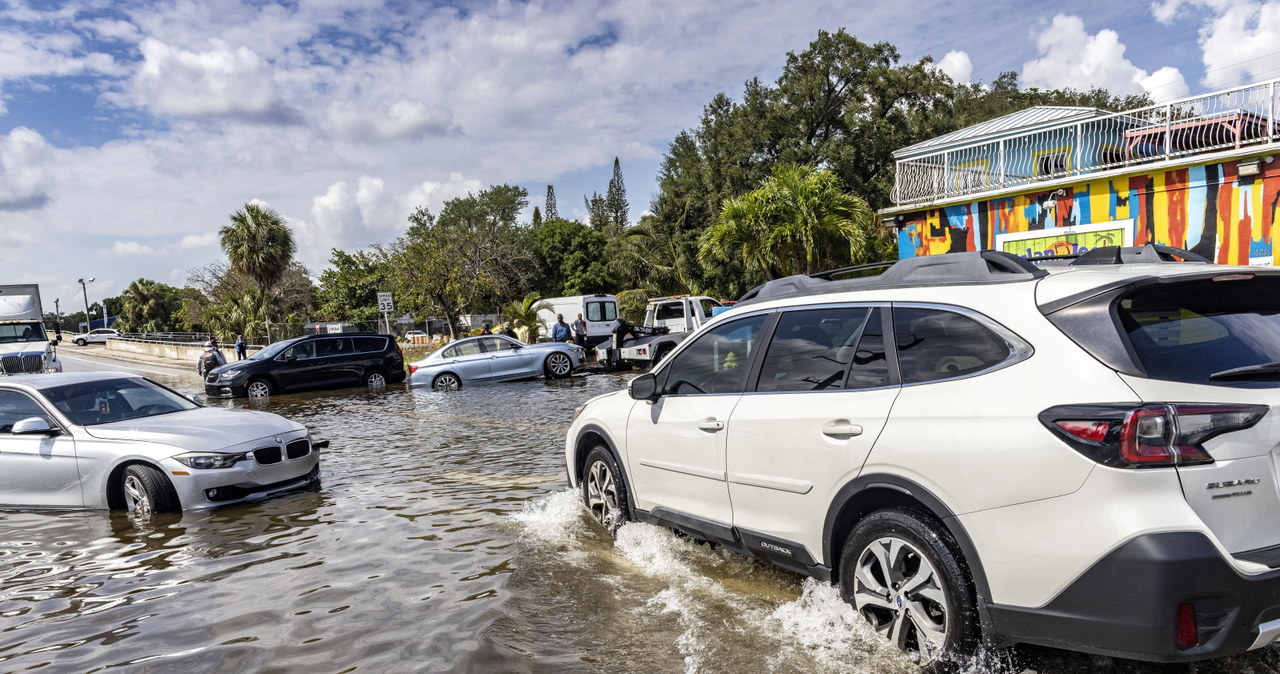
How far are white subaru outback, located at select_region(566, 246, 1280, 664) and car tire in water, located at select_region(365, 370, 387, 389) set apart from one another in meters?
18.6

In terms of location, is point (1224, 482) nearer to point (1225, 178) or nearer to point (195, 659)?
point (195, 659)

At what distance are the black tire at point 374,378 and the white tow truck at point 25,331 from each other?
850 cm

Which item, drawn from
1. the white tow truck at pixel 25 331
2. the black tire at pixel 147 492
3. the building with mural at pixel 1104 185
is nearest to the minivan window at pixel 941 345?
the black tire at pixel 147 492

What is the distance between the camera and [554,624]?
14.3 feet

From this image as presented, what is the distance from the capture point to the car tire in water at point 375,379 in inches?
840

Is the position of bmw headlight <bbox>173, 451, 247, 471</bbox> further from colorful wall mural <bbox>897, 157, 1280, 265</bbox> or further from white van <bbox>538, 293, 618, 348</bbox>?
white van <bbox>538, 293, 618, 348</bbox>

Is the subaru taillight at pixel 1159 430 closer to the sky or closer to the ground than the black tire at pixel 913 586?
closer to the sky

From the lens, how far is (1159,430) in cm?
264

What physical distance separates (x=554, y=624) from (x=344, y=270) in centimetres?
5008

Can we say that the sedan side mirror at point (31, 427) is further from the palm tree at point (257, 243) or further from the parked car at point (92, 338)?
the parked car at point (92, 338)

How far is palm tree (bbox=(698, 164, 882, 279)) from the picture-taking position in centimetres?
2119

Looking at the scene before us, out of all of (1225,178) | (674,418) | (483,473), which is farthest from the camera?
(1225,178)

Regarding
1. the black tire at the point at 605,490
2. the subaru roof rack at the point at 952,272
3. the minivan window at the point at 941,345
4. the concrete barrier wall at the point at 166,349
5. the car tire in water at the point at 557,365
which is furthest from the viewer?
the concrete barrier wall at the point at 166,349

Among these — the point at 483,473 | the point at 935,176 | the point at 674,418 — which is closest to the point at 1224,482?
the point at 674,418
